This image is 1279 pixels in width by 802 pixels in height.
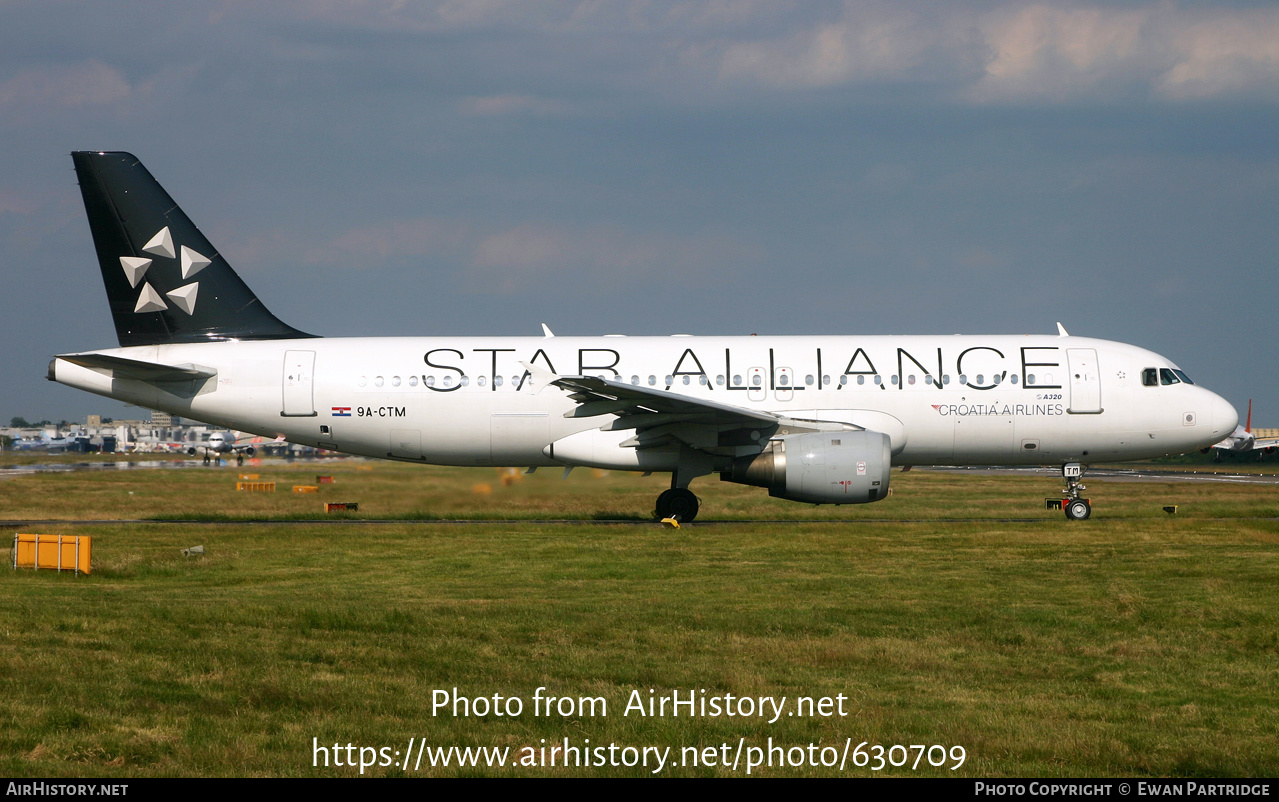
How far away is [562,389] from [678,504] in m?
3.28

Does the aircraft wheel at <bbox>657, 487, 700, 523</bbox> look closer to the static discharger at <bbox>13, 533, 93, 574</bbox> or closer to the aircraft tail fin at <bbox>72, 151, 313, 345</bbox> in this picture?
the aircraft tail fin at <bbox>72, 151, 313, 345</bbox>

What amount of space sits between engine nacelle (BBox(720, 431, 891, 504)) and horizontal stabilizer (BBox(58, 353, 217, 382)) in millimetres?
11433

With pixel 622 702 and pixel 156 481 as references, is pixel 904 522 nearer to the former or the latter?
pixel 622 702

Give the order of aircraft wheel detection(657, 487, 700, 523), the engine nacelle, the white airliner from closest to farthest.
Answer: the engine nacelle < aircraft wheel detection(657, 487, 700, 523) < the white airliner

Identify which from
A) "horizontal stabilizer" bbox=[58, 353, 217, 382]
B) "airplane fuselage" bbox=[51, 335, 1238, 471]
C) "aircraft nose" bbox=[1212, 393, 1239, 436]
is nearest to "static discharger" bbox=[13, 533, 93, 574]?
"horizontal stabilizer" bbox=[58, 353, 217, 382]

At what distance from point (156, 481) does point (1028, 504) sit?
3100 cm

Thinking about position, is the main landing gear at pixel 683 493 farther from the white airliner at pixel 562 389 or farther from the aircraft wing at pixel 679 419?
the aircraft wing at pixel 679 419

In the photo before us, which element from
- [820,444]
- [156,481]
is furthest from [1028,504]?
[156,481]

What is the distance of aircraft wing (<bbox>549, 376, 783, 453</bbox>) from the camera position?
71.8 feet

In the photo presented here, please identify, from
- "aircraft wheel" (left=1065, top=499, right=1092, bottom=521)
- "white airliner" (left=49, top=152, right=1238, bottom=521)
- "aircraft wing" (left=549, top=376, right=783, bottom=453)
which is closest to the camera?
"aircraft wing" (left=549, top=376, right=783, bottom=453)

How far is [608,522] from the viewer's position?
79.5ft

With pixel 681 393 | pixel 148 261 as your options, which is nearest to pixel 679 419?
pixel 681 393

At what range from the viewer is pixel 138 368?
23312 millimetres
